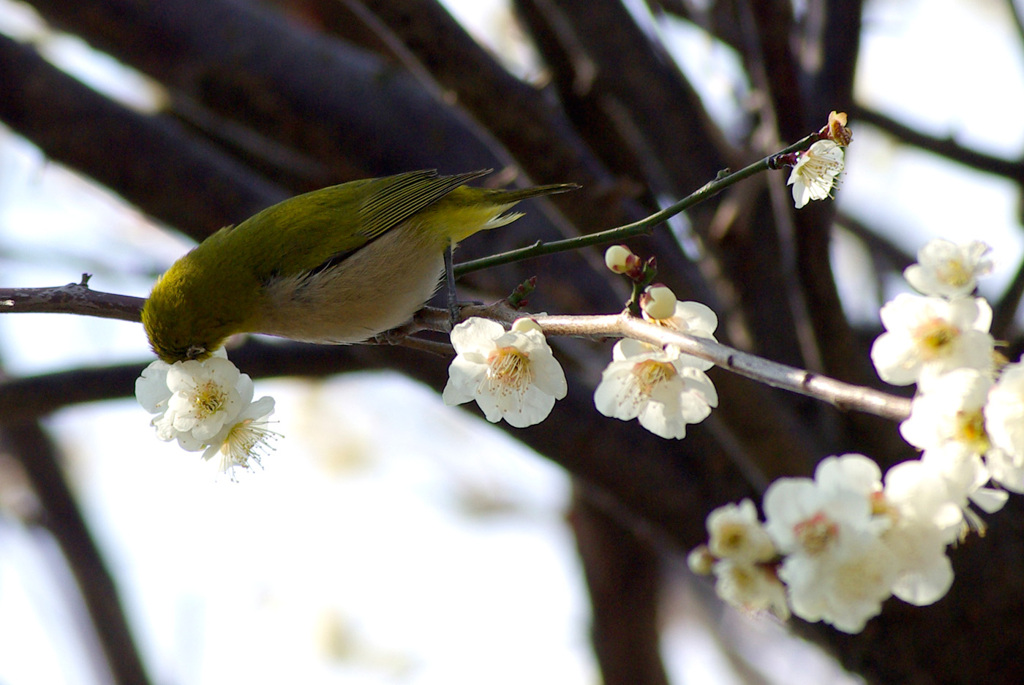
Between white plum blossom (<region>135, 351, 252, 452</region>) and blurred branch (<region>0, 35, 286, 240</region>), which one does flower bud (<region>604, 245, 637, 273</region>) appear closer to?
white plum blossom (<region>135, 351, 252, 452</region>)

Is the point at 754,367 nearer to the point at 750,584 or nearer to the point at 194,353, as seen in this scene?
the point at 750,584

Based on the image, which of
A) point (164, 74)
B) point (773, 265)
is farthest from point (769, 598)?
point (164, 74)

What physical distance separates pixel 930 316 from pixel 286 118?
351cm

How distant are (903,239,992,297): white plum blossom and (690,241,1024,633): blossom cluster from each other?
0.03m

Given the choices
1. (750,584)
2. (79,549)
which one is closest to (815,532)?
(750,584)

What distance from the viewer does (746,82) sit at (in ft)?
16.6

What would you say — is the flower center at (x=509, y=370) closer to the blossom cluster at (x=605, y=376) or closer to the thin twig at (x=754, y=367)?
the blossom cluster at (x=605, y=376)

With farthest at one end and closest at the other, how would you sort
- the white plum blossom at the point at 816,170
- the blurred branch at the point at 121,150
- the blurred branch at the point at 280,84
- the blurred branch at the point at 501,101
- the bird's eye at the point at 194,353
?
the blurred branch at the point at 280,84 < the blurred branch at the point at 121,150 < the blurred branch at the point at 501,101 < the bird's eye at the point at 194,353 < the white plum blossom at the point at 816,170

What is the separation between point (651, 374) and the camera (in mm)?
1660

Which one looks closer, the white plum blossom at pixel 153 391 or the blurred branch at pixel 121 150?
the white plum blossom at pixel 153 391

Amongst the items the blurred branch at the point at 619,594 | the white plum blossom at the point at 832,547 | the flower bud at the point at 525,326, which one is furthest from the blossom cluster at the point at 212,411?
the blurred branch at the point at 619,594

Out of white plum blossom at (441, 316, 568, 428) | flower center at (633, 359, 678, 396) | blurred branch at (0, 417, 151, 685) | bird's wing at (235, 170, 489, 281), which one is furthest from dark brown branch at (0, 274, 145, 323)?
blurred branch at (0, 417, 151, 685)

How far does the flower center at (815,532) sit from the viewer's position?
120cm

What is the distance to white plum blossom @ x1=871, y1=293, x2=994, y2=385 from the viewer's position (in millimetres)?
1300
